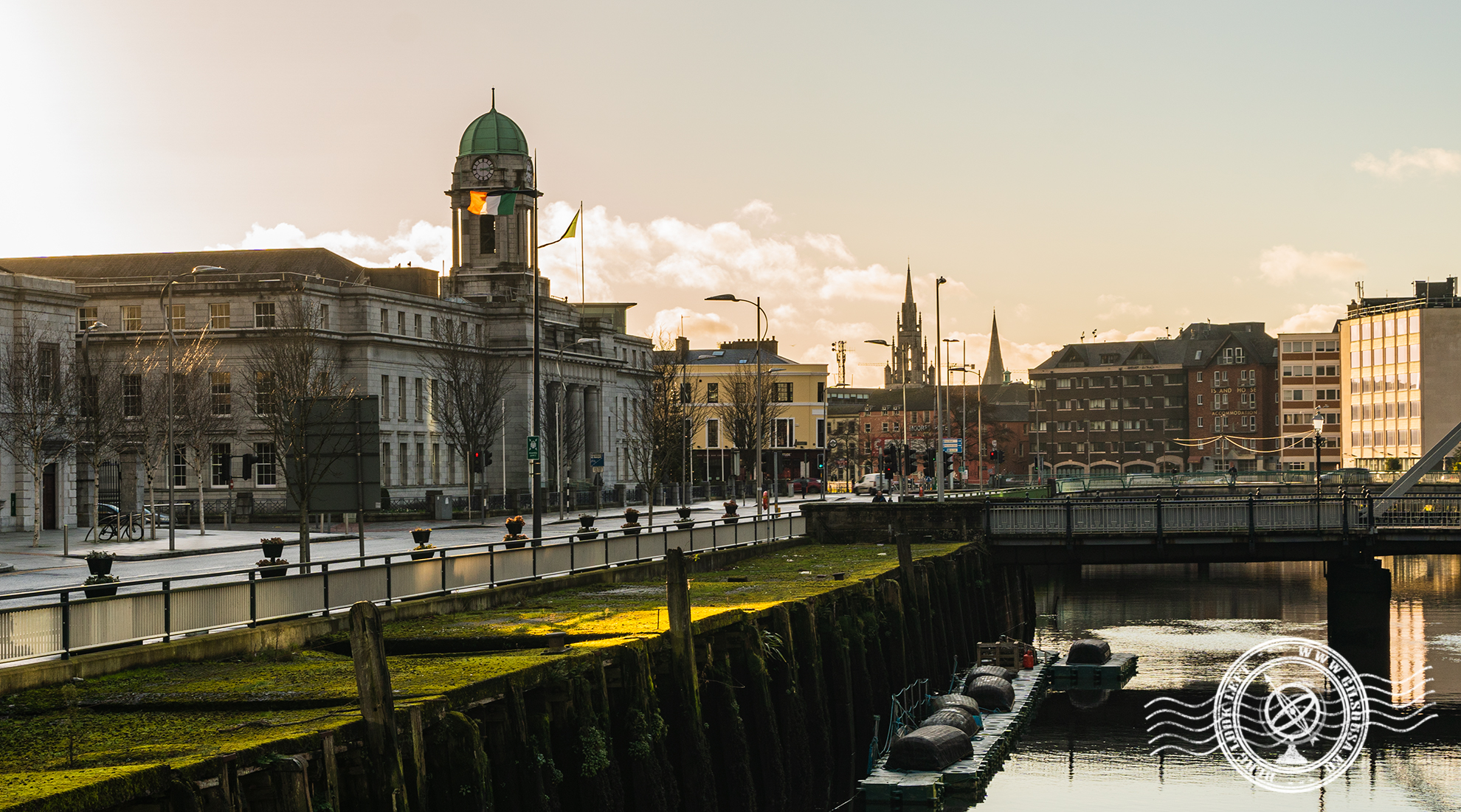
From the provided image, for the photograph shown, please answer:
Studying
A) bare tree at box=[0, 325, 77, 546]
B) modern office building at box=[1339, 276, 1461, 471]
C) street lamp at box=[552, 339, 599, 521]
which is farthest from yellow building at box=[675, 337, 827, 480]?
bare tree at box=[0, 325, 77, 546]

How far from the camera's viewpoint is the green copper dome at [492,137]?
11056cm

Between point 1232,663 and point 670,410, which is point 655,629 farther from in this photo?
point 670,410

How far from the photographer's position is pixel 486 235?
113000 millimetres

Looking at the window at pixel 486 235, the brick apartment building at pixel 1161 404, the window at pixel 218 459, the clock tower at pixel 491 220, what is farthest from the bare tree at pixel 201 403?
the brick apartment building at pixel 1161 404

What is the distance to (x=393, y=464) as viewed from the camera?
92.3 m

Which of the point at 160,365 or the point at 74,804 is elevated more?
the point at 160,365

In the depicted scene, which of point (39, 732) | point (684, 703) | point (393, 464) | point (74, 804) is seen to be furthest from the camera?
point (393, 464)

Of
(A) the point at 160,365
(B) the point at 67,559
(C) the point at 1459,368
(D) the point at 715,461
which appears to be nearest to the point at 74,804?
(B) the point at 67,559

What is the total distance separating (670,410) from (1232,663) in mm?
61736

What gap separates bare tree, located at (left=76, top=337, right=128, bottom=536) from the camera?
5525 centimetres

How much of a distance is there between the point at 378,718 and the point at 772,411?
389 feet

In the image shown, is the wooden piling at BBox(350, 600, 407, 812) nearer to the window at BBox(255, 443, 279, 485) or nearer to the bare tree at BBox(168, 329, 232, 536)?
the bare tree at BBox(168, 329, 232, 536)

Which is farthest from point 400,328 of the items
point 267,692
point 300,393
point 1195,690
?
point 267,692

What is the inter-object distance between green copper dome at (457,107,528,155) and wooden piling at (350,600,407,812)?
3885 inches
